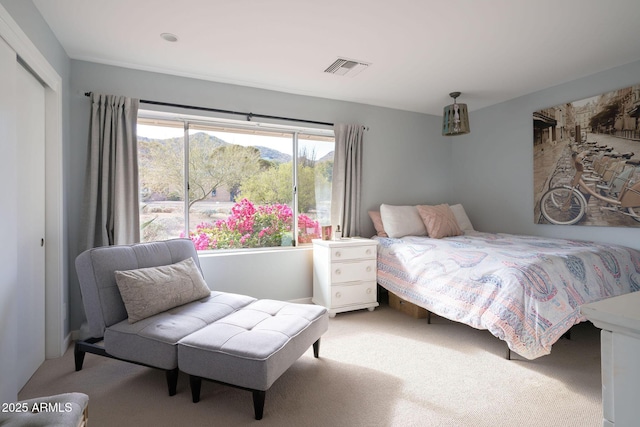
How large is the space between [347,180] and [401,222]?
30.7 inches

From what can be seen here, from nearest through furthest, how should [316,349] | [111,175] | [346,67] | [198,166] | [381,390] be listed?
[381,390], [316,349], [111,175], [346,67], [198,166]

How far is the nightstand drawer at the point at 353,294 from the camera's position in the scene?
3.34m

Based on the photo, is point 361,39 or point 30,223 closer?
point 30,223

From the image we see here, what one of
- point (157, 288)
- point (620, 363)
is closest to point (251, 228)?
point (157, 288)

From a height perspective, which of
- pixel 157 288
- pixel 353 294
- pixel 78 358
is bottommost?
pixel 78 358

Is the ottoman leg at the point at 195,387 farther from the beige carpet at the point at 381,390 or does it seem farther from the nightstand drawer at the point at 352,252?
the nightstand drawer at the point at 352,252

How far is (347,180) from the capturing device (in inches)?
151

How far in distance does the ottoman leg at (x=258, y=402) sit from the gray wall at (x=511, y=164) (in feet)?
11.1

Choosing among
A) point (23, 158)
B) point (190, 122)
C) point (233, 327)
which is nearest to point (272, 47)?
point (190, 122)

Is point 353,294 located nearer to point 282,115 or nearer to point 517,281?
point 517,281

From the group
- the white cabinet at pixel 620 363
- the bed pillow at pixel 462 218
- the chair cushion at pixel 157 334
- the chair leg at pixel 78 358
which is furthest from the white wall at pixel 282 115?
the white cabinet at pixel 620 363

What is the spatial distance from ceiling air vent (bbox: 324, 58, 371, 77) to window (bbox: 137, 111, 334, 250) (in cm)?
84

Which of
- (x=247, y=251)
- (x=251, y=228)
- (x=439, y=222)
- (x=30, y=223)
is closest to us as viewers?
(x=30, y=223)

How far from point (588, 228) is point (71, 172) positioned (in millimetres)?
4779
